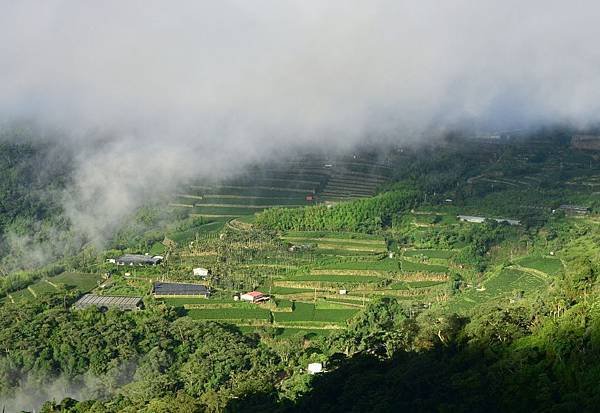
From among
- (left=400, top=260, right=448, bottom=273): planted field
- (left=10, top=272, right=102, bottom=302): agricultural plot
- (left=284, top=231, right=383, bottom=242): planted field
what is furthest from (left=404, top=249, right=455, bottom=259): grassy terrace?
(left=10, top=272, right=102, bottom=302): agricultural plot

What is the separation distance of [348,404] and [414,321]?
6.52m

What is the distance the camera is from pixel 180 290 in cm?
3781

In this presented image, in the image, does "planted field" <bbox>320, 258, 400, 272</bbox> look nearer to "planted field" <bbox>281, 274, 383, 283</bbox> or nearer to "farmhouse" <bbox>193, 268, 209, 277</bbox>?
"planted field" <bbox>281, 274, 383, 283</bbox>

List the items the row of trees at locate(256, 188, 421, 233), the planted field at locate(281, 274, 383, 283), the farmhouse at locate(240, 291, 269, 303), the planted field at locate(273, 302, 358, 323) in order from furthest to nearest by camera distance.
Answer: the row of trees at locate(256, 188, 421, 233) → the planted field at locate(281, 274, 383, 283) → the farmhouse at locate(240, 291, 269, 303) → the planted field at locate(273, 302, 358, 323)

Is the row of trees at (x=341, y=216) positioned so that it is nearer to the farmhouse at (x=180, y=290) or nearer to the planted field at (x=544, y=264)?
the farmhouse at (x=180, y=290)

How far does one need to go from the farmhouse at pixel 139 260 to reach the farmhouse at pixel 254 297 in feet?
25.3

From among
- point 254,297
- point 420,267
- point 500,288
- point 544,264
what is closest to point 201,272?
point 254,297

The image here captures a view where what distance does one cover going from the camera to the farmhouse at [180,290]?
37625 millimetres

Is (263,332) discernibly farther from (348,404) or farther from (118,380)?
(348,404)

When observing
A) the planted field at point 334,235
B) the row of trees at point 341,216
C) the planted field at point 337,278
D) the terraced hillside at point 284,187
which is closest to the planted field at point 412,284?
the planted field at point 337,278

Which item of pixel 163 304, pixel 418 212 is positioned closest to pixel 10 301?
pixel 163 304

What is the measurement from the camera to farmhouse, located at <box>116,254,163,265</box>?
1692 inches

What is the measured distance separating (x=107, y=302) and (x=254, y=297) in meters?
6.88

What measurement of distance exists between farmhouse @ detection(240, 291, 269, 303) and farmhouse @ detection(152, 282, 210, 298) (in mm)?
1879
